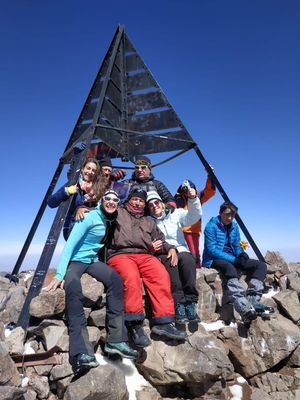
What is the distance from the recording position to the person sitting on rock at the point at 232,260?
226 inches

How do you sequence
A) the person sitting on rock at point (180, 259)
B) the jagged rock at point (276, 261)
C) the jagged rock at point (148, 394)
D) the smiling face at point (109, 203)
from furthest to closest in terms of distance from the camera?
the jagged rock at point (276, 261), the person sitting on rock at point (180, 259), the smiling face at point (109, 203), the jagged rock at point (148, 394)

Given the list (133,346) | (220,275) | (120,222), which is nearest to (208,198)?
(220,275)

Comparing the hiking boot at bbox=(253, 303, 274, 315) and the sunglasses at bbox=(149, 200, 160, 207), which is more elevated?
the sunglasses at bbox=(149, 200, 160, 207)

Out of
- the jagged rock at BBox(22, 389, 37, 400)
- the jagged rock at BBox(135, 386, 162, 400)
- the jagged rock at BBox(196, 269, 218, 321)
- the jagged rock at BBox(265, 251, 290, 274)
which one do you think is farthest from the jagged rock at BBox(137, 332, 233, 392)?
the jagged rock at BBox(265, 251, 290, 274)

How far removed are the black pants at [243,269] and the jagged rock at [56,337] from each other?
3.42 meters

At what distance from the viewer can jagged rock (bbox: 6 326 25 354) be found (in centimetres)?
384

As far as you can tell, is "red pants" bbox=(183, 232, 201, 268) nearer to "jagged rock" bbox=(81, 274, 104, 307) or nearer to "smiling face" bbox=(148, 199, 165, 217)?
"smiling face" bbox=(148, 199, 165, 217)

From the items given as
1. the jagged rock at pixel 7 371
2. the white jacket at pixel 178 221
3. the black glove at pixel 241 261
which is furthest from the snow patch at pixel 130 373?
the black glove at pixel 241 261

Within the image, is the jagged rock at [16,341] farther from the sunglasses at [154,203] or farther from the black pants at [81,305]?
the sunglasses at [154,203]

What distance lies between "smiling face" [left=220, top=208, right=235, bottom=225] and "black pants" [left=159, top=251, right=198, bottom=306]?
1.78 meters

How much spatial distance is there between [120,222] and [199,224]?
296 centimetres

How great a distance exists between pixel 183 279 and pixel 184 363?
1.31 meters

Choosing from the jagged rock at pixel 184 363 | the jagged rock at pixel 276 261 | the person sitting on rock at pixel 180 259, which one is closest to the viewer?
the jagged rock at pixel 184 363

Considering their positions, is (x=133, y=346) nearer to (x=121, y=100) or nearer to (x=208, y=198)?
(x=208, y=198)
